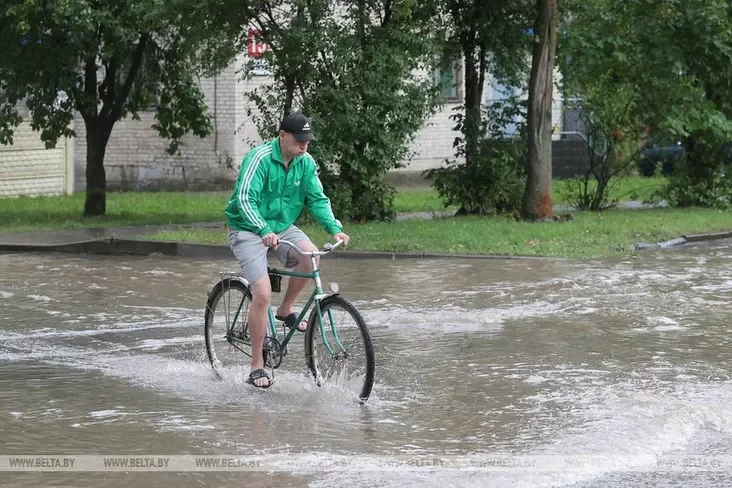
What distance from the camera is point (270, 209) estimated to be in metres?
8.34

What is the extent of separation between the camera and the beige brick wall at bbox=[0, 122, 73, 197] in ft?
92.2

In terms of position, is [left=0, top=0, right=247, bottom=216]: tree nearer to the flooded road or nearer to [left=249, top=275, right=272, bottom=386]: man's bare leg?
the flooded road

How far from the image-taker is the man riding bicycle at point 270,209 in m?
8.17

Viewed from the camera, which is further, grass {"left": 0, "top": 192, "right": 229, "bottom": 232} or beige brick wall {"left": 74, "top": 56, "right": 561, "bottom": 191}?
beige brick wall {"left": 74, "top": 56, "right": 561, "bottom": 191}

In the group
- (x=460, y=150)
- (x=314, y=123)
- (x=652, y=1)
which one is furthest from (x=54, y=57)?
(x=652, y=1)

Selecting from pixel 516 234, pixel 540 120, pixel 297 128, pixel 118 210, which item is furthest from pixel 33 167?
pixel 297 128

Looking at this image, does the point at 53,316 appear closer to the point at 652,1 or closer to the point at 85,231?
the point at 85,231

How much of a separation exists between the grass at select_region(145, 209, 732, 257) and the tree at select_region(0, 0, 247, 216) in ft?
10.6

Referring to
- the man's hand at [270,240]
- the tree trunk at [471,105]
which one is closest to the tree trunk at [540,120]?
the tree trunk at [471,105]

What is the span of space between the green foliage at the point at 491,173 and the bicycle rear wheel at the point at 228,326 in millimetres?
12825

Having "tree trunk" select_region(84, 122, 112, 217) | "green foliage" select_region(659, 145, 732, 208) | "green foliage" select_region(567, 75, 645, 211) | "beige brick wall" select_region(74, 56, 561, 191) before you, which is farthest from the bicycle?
"beige brick wall" select_region(74, 56, 561, 191)

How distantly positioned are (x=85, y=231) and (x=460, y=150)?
6393 millimetres

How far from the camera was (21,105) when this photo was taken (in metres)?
27.9

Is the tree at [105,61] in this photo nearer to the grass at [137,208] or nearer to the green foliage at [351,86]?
the grass at [137,208]
